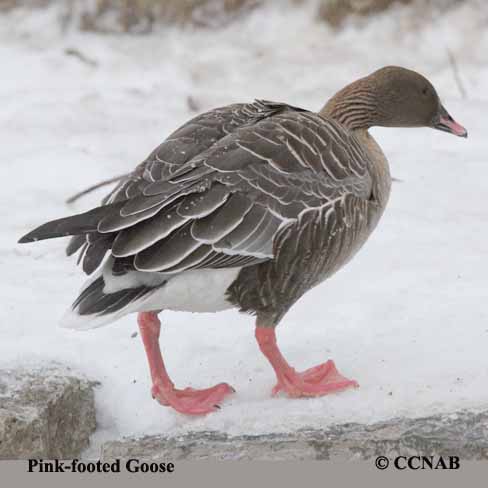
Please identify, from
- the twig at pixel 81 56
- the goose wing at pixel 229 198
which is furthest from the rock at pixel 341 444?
the twig at pixel 81 56

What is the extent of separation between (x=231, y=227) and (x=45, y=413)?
3.48ft

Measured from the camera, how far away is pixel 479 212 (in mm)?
6793

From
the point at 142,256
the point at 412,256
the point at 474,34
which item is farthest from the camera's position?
the point at 474,34

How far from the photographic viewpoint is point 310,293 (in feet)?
18.8

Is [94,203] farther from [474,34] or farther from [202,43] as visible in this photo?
[474,34]

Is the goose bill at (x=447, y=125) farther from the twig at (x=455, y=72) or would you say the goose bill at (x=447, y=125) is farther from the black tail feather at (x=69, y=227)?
the twig at (x=455, y=72)

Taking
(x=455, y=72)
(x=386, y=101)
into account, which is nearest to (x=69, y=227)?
(x=386, y=101)

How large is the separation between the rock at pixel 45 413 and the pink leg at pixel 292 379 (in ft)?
2.60

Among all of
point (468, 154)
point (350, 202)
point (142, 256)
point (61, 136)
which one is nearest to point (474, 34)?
point (468, 154)

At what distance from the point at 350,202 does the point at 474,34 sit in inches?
200

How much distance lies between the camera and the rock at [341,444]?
4.01 metres

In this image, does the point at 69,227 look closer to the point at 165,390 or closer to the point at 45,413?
the point at 45,413

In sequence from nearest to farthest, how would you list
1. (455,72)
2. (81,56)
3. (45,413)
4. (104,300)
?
(104,300)
(45,413)
(455,72)
(81,56)

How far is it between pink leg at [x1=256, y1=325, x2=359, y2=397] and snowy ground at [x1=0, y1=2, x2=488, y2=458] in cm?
6
